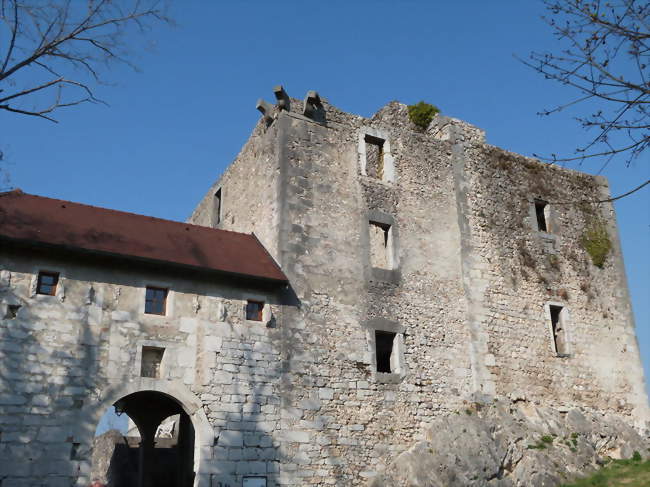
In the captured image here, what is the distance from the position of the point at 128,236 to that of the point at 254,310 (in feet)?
9.91

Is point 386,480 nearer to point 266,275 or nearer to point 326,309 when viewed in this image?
point 326,309

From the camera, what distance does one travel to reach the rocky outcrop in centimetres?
1404

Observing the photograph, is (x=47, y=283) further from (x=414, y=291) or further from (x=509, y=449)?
(x=509, y=449)

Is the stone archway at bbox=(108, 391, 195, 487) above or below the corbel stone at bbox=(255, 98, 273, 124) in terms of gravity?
below

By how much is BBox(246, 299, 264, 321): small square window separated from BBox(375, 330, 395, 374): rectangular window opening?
300 centimetres

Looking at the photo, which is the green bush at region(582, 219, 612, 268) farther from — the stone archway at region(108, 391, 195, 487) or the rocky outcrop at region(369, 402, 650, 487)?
the stone archway at region(108, 391, 195, 487)

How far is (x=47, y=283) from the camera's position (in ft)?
39.5

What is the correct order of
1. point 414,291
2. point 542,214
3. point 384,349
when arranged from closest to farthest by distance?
point 384,349 < point 414,291 < point 542,214

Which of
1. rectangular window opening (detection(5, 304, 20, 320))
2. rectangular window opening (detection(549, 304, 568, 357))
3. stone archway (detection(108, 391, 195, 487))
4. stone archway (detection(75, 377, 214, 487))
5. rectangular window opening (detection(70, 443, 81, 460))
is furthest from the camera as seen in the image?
rectangular window opening (detection(549, 304, 568, 357))

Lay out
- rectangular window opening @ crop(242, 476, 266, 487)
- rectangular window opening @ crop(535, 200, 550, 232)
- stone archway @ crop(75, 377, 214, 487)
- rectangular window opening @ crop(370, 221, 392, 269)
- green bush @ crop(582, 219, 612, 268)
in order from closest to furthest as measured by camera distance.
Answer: stone archway @ crop(75, 377, 214, 487)
rectangular window opening @ crop(242, 476, 266, 487)
rectangular window opening @ crop(370, 221, 392, 269)
rectangular window opening @ crop(535, 200, 550, 232)
green bush @ crop(582, 219, 612, 268)

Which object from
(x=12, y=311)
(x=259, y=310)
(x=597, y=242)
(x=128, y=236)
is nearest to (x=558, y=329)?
(x=597, y=242)

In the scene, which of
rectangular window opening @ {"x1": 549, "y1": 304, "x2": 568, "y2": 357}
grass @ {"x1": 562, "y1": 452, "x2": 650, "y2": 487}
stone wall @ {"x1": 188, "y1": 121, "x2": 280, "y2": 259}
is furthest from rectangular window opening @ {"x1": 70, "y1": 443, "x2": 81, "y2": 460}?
rectangular window opening @ {"x1": 549, "y1": 304, "x2": 568, "y2": 357}

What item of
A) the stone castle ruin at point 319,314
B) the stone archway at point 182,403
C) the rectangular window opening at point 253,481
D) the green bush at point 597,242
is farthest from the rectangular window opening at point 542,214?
the stone archway at point 182,403

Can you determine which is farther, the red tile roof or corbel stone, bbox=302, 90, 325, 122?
corbel stone, bbox=302, 90, 325, 122
